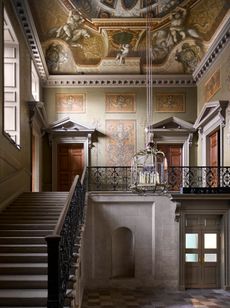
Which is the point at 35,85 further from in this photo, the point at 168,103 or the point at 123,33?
the point at 168,103

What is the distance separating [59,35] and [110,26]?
1826 mm

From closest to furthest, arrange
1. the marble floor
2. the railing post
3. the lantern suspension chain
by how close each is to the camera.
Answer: the railing post → the marble floor → the lantern suspension chain

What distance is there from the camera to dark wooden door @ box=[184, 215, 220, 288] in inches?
519

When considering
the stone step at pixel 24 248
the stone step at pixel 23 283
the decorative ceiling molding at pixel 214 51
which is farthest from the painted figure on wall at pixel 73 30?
the stone step at pixel 23 283

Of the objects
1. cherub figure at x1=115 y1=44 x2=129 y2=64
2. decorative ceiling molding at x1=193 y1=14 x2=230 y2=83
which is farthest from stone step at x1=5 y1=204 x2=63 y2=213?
cherub figure at x1=115 y1=44 x2=129 y2=64

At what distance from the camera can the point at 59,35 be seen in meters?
14.9

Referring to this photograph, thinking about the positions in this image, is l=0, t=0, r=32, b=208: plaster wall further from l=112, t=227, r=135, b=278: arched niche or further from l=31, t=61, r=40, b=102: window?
l=112, t=227, r=135, b=278: arched niche

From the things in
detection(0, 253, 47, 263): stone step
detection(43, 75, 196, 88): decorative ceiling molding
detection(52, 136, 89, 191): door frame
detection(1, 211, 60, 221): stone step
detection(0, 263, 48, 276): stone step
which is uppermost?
detection(43, 75, 196, 88): decorative ceiling molding

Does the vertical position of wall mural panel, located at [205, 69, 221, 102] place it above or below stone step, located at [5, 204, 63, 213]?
above

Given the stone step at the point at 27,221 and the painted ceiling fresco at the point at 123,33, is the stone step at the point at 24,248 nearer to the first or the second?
the stone step at the point at 27,221

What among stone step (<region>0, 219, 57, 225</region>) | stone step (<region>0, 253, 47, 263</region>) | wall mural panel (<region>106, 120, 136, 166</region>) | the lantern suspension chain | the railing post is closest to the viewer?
the railing post

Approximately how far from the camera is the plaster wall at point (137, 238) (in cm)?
1302

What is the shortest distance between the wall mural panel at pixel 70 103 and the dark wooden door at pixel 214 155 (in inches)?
194

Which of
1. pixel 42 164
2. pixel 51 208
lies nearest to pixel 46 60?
pixel 42 164
